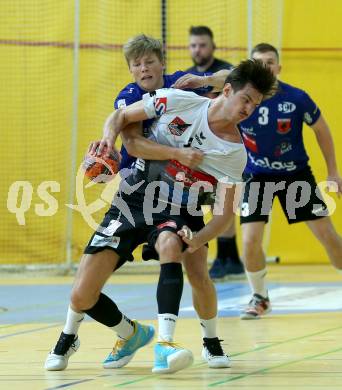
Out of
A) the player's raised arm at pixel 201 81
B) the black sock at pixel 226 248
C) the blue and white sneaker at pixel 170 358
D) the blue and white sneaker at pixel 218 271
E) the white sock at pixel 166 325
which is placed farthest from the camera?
the black sock at pixel 226 248

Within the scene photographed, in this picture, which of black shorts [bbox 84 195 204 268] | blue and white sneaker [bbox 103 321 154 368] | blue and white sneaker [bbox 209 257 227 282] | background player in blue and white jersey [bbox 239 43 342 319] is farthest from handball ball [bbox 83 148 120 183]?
blue and white sneaker [bbox 209 257 227 282]

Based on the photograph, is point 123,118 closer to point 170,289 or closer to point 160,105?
point 160,105

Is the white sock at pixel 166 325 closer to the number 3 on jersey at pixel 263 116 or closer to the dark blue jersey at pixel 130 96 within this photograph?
the dark blue jersey at pixel 130 96

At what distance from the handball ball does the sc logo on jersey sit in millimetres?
3011

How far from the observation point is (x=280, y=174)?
794cm

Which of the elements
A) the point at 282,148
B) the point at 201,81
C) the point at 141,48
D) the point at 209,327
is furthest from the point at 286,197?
the point at 141,48

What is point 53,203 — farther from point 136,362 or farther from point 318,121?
point 136,362

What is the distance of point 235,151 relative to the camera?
5352 mm

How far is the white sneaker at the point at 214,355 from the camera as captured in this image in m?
5.50

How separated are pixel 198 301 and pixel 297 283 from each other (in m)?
4.89

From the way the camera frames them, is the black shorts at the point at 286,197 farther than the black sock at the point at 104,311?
Yes

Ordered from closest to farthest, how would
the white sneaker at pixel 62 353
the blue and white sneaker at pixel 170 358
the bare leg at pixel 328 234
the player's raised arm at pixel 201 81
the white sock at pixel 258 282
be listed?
1. the blue and white sneaker at pixel 170 358
2. the white sneaker at pixel 62 353
3. the player's raised arm at pixel 201 81
4. the bare leg at pixel 328 234
5. the white sock at pixel 258 282

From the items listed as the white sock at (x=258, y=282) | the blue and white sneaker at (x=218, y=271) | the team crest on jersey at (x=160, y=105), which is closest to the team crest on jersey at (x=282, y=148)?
the white sock at (x=258, y=282)

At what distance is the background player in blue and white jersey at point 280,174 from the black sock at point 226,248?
2.85 metres
